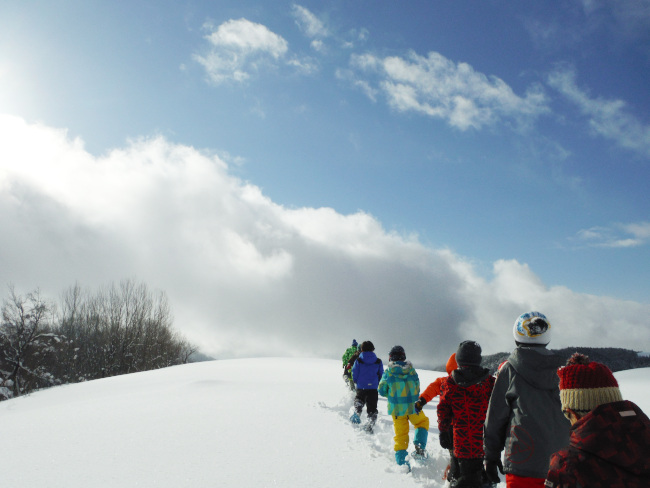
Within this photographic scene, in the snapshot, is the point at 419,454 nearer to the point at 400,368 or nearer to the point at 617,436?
the point at 400,368

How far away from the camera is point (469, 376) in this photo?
170 inches

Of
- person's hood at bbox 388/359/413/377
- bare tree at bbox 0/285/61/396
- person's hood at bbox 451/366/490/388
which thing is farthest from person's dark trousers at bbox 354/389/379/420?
bare tree at bbox 0/285/61/396

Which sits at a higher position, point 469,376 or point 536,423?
point 469,376

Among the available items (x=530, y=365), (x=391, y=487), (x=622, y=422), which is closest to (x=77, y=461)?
(x=391, y=487)

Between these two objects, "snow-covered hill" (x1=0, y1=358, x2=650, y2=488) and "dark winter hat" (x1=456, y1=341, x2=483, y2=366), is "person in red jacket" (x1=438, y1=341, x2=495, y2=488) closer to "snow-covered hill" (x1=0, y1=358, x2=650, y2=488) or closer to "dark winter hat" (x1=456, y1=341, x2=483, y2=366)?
"dark winter hat" (x1=456, y1=341, x2=483, y2=366)

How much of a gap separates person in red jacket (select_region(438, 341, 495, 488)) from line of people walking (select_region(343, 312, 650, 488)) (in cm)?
1

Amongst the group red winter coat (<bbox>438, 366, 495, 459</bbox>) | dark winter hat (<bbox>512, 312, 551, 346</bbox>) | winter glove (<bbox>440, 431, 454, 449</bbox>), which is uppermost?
dark winter hat (<bbox>512, 312, 551, 346</bbox>)

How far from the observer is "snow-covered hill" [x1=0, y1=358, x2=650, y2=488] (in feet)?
17.6

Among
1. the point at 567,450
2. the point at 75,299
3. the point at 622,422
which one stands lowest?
the point at 567,450

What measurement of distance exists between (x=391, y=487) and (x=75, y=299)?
→ 2421 inches

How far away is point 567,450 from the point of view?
1.85 metres

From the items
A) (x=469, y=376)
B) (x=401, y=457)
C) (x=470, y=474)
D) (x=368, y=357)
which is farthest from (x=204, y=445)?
(x=469, y=376)

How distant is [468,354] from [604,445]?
2.69m

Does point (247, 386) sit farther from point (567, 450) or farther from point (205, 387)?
point (567, 450)
